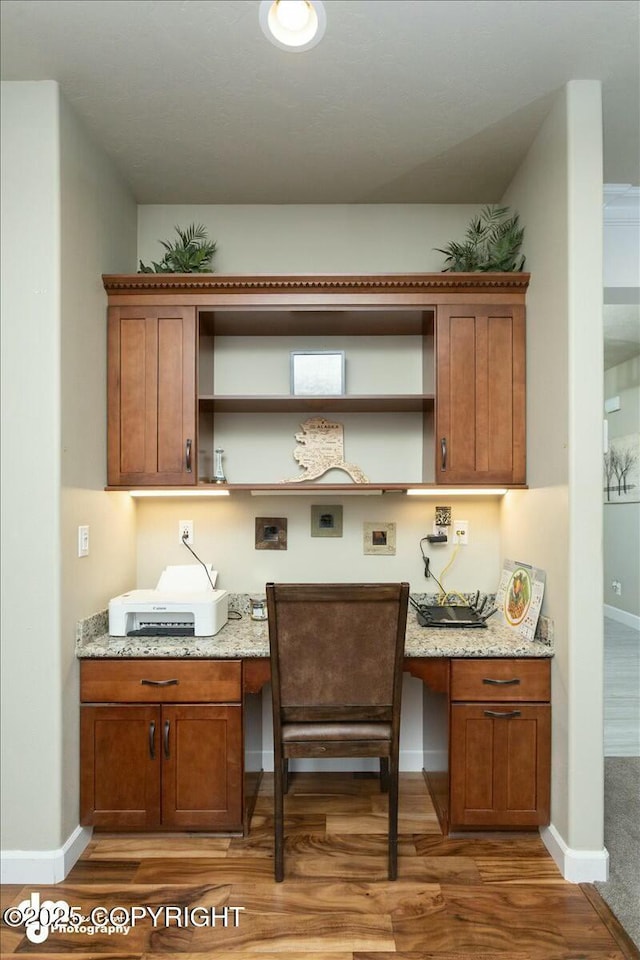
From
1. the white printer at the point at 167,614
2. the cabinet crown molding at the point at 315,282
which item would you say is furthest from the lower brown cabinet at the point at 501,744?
the cabinet crown molding at the point at 315,282

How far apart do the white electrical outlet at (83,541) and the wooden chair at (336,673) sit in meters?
0.81

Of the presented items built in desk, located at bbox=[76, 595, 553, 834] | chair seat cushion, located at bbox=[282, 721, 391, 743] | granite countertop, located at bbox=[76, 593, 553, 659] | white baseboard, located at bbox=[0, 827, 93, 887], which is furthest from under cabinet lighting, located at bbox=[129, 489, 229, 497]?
white baseboard, located at bbox=[0, 827, 93, 887]

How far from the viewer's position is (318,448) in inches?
112

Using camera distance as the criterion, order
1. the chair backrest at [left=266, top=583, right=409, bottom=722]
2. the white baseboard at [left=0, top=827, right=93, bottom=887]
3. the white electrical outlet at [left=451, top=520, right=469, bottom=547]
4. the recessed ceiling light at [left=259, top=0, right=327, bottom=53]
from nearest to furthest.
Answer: the recessed ceiling light at [left=259, top=0, right=327, bottom=53], the chair backrest at [left=266, top=583, right=409, bottom=722], the white baseboard at [left=0, top=827, right=93, bottom=887], the white electrical outlet at [left=451, top=520, right=469, bottom=547]

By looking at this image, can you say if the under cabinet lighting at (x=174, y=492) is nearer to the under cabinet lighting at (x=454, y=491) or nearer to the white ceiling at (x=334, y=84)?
the under cabinet lighting at (x=454, y=491)

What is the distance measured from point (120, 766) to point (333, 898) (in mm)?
896

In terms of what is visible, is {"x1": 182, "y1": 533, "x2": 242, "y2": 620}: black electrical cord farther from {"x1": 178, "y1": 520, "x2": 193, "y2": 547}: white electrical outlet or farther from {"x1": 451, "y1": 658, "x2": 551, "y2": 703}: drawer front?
{"x1": 451, "y1": 658, "x2": 551, "y2": 703}: drawer front

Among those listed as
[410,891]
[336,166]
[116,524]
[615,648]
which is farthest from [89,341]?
[615,648]

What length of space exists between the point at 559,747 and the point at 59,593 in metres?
1.88

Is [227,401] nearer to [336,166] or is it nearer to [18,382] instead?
[18,382]

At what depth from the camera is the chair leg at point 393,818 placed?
196cm

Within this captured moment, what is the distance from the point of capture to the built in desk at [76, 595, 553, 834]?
2.20 meters

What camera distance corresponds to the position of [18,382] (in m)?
2.05

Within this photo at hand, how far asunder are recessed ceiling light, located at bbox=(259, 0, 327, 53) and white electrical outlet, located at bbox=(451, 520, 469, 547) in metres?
2.01
